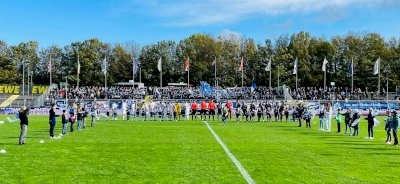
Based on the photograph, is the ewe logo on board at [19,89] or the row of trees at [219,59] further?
the row of trees at [219,59]

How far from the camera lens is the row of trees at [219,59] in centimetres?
8950

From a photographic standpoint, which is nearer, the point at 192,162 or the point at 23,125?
the point at 192,162

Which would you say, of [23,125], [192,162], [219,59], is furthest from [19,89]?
[192,162]

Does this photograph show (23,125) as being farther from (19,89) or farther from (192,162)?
(19,89)

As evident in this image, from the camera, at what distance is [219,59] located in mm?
96562

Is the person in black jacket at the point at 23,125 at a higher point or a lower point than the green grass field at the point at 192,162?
higher

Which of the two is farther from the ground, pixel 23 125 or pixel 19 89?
pixel 19 89

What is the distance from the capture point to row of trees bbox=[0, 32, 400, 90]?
294 feet

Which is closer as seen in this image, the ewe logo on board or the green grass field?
A: the green grass field

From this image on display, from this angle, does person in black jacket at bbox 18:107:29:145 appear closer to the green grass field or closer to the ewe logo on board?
the green grass field

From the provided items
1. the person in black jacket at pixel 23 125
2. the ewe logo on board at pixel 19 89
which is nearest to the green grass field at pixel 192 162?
the person in black jacket at pixel 23 125

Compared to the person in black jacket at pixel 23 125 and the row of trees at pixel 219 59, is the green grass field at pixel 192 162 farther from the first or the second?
the row of trees at pixel 219 59

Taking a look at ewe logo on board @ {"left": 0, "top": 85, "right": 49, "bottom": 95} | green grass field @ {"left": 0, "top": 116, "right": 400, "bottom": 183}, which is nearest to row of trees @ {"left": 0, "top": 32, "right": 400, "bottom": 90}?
ewe logo on board @ {"left": 0, "top": 85, "right": 49, "bottom": 95}

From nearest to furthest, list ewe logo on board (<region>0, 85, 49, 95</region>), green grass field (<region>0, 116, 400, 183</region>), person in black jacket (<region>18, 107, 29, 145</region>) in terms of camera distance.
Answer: green grass field (<region>0, 116, 400, 183</region>)
person in black jacket (<region>18, 107, 29, 145</region>)
ewe logo on board (<region>0, 85, 49, 95</region>)
